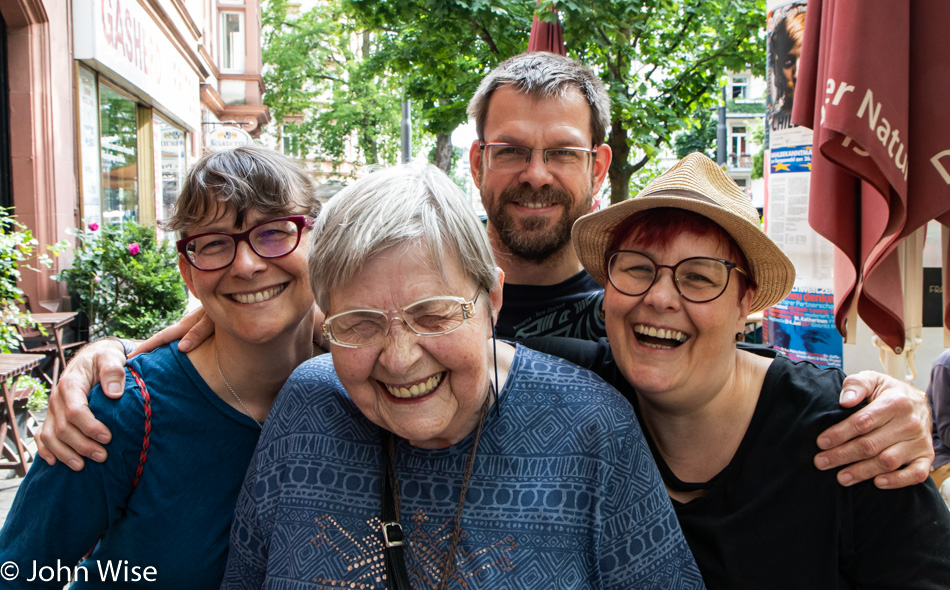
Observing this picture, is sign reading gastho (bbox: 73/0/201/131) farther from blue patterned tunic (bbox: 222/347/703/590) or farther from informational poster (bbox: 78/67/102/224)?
blue patterned tunic (bbox: 222/347/703/590)

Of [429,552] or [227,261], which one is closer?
[429,552]

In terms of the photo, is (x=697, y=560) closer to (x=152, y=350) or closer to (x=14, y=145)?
(x=152, y=350)

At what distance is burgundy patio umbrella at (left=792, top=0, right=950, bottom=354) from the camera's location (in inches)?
80.5

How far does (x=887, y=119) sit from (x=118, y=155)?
10210 millimetres

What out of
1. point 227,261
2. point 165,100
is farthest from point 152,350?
point 165,100

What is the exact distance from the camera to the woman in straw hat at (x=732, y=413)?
179 centimetres

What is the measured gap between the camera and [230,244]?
2062 millimetres

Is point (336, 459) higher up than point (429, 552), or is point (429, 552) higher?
point (336, 459)

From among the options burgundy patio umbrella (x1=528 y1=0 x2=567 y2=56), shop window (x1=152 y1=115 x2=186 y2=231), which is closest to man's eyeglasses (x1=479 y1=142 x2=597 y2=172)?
burgundy patio umbrella (x1=528 y1=0 x2=567 y2=56)

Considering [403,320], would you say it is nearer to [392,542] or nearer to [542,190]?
[392,542]

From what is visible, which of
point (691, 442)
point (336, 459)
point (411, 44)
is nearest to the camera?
point (336, 459)

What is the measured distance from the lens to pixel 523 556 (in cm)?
164

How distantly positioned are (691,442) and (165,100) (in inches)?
495

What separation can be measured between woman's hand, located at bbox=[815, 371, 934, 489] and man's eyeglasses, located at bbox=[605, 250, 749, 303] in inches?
17.2
